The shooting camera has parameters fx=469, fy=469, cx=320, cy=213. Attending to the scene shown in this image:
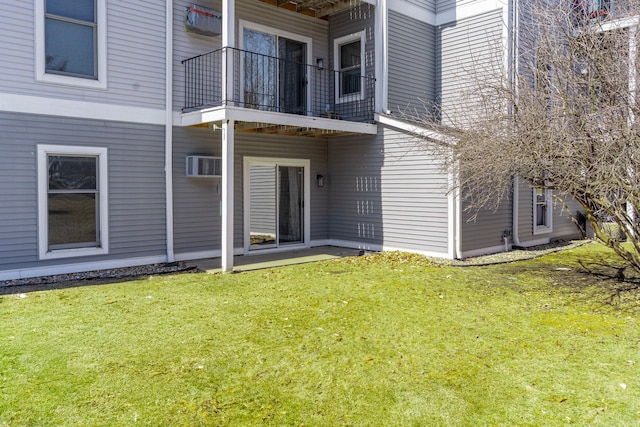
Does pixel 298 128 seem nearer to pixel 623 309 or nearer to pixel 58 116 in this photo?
pixel 58 116

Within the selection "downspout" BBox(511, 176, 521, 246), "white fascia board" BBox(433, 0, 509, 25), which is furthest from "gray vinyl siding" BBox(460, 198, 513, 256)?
"white fascia board" BBox(433, 0, 509, 25)

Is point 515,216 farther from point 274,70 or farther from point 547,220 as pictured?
point 274,70

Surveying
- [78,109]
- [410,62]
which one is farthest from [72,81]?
[410,62]

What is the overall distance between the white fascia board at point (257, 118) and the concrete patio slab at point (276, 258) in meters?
2.71

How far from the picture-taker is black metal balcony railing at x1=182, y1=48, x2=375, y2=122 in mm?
9516

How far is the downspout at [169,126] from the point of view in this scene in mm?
8977

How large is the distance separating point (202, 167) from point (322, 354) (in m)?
5.84

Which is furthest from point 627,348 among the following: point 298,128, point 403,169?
point 298,128

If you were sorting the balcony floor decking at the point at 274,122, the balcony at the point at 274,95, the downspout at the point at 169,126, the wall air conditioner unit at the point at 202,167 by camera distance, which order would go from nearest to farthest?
1. the balcony floor decking at the point at 274,122
2. the balcony at the point at 274,95
3. the downspout at the point at 169,126
4. the wall air conditioner unit at the point at 202,167

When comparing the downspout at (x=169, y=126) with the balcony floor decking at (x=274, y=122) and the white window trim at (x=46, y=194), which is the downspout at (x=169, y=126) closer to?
the balcony floor decking at (x=274, y=122)

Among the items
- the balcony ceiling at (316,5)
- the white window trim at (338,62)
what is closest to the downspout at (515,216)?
the white window trim at (338,62)

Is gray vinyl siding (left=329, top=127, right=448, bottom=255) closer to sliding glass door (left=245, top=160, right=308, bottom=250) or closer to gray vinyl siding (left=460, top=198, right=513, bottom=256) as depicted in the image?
gray vinyl siding (left=460, top=198, right=513, bottom=256)

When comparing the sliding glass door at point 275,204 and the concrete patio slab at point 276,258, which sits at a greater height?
the sliding glass door at point 275,204

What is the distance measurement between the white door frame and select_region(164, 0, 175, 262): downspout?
181 cm
